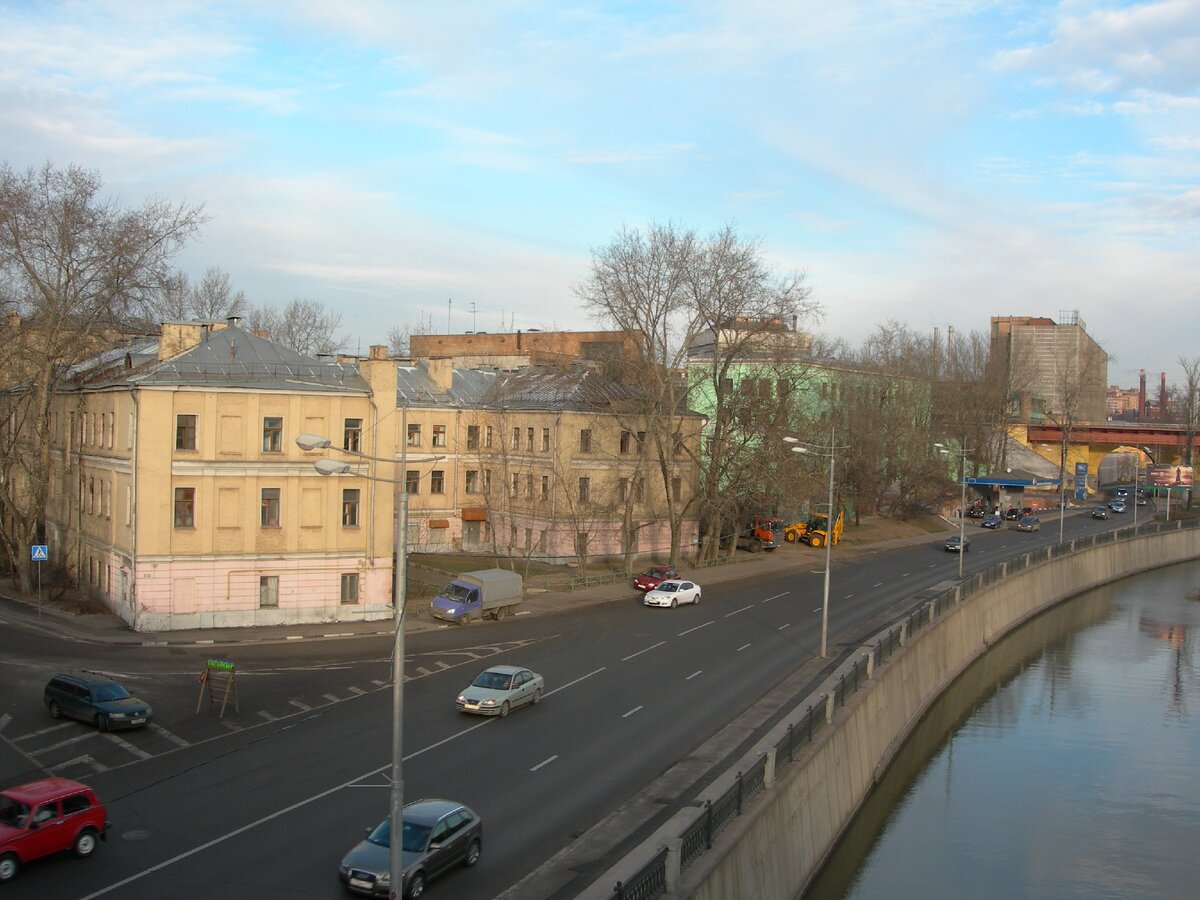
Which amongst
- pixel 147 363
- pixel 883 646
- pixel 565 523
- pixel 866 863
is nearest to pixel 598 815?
pixel 866 863

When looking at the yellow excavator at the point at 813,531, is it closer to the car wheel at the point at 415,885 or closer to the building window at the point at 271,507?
the building window at the point at 271,507

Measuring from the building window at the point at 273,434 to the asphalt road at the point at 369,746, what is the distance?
8275mm

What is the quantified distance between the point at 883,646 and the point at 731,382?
32169mm

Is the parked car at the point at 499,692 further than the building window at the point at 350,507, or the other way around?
the building window at the point at 350,507

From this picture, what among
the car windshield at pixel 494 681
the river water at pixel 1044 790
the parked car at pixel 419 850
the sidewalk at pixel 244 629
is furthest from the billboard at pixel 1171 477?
the parked car at pixel 419 850

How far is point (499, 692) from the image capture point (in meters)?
29.7

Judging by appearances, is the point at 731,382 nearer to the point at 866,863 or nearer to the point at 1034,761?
the point at 1034,761

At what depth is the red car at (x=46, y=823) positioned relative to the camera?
1834 centimetres

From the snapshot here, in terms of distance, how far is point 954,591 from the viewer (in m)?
48.9

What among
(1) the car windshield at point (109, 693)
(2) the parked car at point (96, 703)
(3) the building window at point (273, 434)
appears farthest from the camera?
(3) the building window at point (273, 434)

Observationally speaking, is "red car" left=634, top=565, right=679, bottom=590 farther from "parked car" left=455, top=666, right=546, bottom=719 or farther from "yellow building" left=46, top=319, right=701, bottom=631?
"parked car" left=455, top=666, right=546, bottom=719

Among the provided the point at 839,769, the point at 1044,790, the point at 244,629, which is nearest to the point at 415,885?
the point at 839,769

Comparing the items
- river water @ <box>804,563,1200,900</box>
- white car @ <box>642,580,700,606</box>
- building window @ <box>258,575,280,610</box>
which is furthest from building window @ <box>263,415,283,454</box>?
river water @ <box>804,563,1200,900</box>

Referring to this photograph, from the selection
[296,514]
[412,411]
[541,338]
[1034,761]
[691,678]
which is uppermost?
[541,338]
